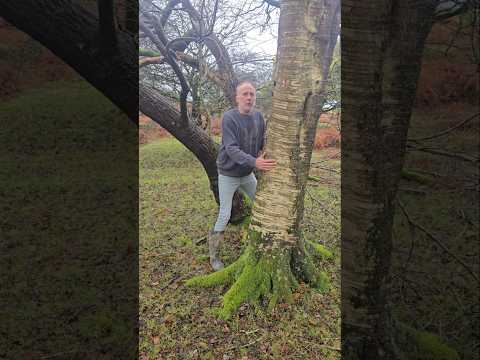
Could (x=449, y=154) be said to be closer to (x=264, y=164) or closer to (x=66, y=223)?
(x=264, y=164)

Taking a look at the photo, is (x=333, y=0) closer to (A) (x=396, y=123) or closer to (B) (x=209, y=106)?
(A) (x=396, y=123)

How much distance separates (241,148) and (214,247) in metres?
0.98

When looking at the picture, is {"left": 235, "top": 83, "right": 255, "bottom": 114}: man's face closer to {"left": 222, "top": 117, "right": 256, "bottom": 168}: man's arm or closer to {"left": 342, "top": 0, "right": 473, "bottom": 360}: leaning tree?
{"left": 222, "top": 117, "right": 256, "bottom": 168}: man's arm

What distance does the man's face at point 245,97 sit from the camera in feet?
7.72

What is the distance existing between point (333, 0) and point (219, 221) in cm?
177

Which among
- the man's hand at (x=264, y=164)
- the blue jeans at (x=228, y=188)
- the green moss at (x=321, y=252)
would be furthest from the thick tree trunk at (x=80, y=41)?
the green moss at (x=321, y=252)

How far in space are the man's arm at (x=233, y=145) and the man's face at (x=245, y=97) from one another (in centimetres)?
14

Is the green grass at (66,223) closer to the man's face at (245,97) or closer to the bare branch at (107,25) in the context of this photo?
the man's face at (245,97)

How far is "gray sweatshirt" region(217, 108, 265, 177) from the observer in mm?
2350

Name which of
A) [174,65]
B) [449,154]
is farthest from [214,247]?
[449,154]

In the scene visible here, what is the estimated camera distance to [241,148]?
8.29 ft

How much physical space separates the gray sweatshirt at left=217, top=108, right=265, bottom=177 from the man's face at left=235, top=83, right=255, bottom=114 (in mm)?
45

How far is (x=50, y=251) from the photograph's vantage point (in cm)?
400

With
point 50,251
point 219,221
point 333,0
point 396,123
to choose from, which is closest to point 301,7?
point 333,0
